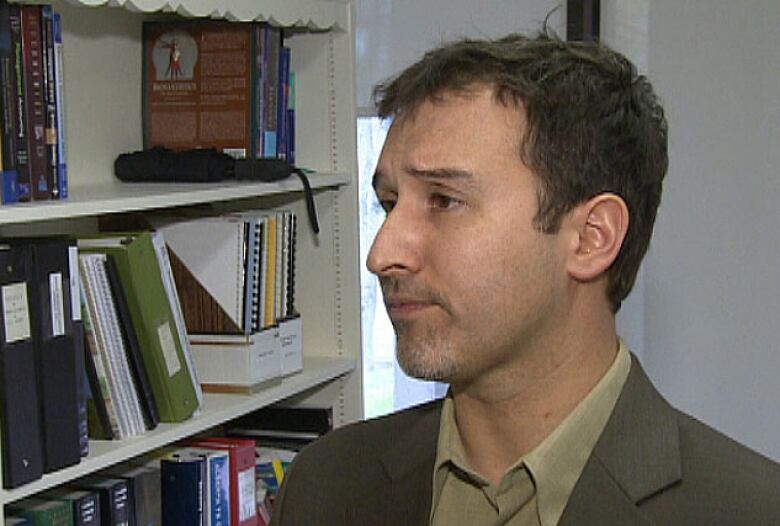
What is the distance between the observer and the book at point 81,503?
1.97 metres

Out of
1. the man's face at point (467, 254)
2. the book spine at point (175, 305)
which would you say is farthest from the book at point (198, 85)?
the man's face at point (467, 254)

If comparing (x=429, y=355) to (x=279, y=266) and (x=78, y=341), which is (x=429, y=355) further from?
(x=279, y=266)

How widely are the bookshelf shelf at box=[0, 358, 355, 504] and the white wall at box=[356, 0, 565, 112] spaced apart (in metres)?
0.74

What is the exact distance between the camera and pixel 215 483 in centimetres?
226

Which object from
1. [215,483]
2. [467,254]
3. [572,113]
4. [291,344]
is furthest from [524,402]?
[291,344]

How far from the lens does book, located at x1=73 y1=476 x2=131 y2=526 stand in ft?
6.68

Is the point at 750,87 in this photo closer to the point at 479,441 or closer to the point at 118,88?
the point at 118,88

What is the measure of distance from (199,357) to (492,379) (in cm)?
101

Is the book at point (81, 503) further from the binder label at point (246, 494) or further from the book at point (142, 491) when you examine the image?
the binder label at point (246, 494)

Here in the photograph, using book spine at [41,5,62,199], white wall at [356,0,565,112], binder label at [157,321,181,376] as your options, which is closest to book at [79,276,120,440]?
binder label at [157,321,181,376]

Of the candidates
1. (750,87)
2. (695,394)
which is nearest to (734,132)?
(750,87)

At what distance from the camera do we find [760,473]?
1320 millimetres

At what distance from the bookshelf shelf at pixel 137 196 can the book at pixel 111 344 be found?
11cm

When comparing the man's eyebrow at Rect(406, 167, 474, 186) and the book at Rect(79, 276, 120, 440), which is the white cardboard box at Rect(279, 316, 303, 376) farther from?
the man's eyebrow at Rect(406, 167, 474, 186)
